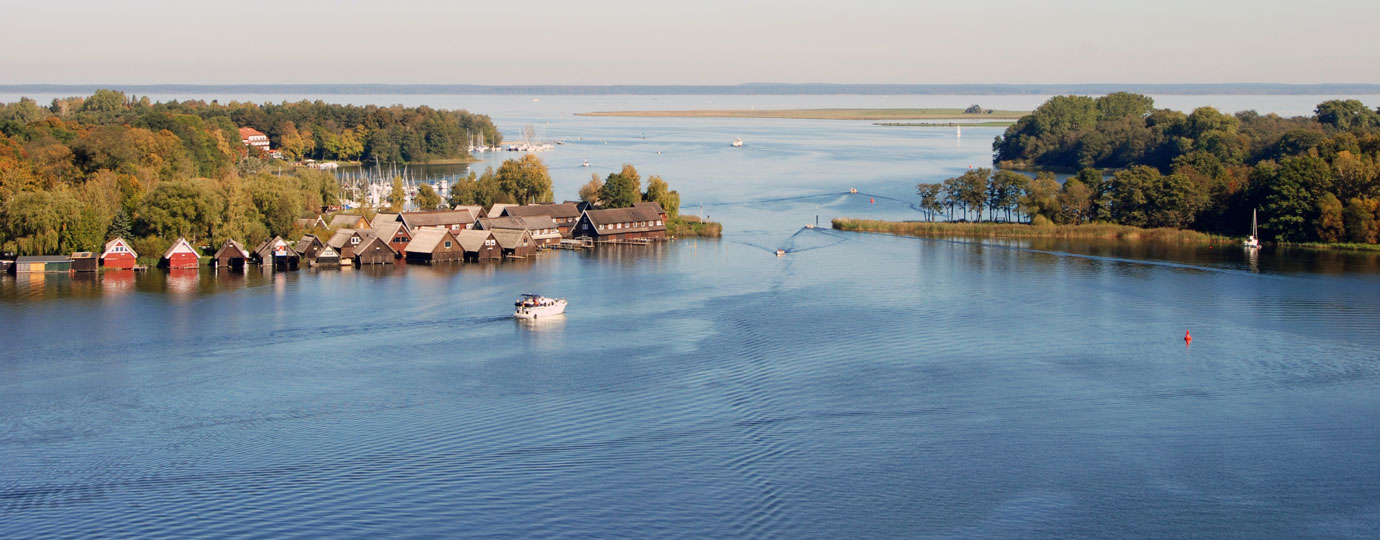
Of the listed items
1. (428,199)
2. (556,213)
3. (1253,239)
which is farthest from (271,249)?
(1253,239)

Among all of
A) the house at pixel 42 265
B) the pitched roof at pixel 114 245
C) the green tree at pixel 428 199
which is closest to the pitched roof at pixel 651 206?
the green tree at pixel 428 199

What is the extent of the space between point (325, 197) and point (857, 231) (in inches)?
473

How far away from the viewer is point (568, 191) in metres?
32.3

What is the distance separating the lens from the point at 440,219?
22.3m

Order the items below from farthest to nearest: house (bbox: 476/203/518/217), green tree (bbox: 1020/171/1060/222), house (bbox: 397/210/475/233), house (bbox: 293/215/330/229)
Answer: green tree (bbox: 1020/171/1060/222) → house (bbox: 476/203/518/217) → house (bbox: 397/210/475/233) → house (bbox: 293/215/330/229)

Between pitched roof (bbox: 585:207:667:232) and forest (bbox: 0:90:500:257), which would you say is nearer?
forest (bbox: 0:90:500:257)

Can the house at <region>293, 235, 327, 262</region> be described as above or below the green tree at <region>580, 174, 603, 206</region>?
below

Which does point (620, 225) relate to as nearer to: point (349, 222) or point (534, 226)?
point (534, 226)

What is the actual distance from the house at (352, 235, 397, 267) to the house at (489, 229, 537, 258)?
2.01 meters

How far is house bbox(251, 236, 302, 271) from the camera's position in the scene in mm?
19625

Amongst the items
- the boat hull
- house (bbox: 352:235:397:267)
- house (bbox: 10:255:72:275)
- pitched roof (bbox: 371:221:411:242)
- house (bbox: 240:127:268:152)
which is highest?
house (bbox: 240:127:268:152)

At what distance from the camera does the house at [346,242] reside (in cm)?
2017

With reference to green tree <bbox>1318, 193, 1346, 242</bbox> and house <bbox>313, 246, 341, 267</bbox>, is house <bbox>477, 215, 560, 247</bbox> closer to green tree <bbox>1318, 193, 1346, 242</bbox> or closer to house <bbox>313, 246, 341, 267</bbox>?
house <bbox>313, 246, 341, 267</bbox>

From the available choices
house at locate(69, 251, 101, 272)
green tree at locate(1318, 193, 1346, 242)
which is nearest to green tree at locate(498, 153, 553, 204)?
house at locate(69, 251, 101, 272)
